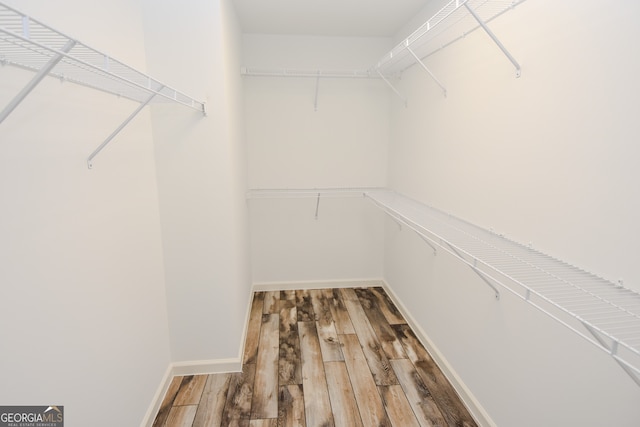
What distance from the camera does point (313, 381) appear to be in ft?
6.77

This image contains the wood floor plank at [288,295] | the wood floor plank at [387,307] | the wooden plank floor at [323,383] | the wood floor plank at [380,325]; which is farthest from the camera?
the wood floor plank at [288,295]

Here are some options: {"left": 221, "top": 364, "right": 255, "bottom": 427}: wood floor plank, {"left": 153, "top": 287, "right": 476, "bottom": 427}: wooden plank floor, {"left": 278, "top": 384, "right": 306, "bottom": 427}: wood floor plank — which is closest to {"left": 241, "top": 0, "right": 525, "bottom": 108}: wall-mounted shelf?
{"left": 153, "top": 287, "right": 476, "bottom": 427}: wooden plank floor

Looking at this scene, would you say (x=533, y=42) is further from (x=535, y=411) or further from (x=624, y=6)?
(x=535, y=411)

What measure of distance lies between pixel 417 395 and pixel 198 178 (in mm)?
1763

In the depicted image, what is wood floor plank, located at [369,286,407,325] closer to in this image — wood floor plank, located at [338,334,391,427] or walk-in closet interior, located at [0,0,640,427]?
walk-in closet interior, located at [0,0,640,427]

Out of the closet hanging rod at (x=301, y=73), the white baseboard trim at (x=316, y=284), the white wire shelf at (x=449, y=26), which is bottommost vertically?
the white baseboard trim at (x=316, y=284)

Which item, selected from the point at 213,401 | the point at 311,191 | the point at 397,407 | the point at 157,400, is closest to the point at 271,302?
the point at 311,191

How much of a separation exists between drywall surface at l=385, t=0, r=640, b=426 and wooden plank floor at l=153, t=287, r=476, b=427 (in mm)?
263

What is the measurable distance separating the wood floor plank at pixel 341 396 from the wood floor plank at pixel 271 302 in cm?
86

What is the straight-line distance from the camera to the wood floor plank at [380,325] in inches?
92.7

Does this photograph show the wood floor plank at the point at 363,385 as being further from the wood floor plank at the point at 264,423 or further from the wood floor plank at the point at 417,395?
the wood floor plank at the point at 264,423

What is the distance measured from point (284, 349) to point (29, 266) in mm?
1735

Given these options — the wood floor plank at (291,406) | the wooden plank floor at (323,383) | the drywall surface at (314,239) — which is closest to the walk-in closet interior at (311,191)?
the wooden plank floor at (323,383)

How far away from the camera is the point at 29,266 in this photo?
96cm
